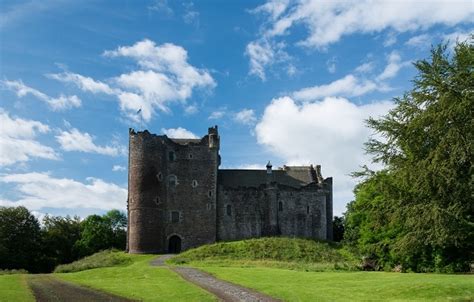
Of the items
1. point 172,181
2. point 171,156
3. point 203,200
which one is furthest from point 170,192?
point 171,156

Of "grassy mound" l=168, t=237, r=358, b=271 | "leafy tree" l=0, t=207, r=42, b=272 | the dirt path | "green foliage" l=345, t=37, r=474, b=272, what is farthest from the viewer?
"leafy tree" l=0, t=207, r=42, b=272

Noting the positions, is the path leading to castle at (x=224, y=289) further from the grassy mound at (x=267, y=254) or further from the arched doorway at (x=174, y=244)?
the arched doorway at (x=174, y=244)

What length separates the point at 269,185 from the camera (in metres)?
61.6

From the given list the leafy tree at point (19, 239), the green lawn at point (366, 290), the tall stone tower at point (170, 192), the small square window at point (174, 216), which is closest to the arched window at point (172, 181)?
the tall stone tower at point (170, 192)

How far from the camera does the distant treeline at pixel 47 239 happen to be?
214 feet

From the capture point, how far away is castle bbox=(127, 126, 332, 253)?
59.5 metres

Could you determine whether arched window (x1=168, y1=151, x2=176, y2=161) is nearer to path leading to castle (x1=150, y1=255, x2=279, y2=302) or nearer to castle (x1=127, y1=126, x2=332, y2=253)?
castle (x1=127, y1=126, x2=332, y2=253)

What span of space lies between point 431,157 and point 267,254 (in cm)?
2793

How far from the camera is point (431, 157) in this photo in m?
24.4

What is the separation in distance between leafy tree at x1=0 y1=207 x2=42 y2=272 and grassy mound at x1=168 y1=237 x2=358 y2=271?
24559 mm

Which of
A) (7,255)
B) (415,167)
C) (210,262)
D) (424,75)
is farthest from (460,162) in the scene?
(7,255)

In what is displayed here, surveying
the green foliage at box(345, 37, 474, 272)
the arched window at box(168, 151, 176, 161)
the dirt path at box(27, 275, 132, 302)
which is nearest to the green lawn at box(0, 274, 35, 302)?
the dirt path at box(27, 275, 132, 302)

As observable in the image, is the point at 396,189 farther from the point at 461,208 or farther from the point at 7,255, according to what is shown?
the point at 7,255

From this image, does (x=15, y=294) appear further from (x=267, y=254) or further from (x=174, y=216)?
(x=174, y=216)
